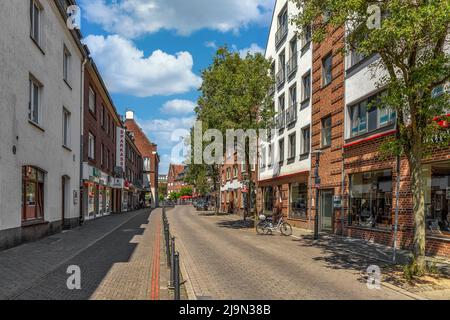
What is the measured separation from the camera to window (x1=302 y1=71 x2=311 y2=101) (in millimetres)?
22830

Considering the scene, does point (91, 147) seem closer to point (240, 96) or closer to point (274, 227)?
point (240, 96)

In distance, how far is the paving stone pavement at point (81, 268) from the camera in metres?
7.17

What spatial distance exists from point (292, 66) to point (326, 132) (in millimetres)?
6835

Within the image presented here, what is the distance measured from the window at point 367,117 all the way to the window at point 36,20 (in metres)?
12.0

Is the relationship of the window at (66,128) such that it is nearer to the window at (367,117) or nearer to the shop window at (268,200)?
the window at (367,117)

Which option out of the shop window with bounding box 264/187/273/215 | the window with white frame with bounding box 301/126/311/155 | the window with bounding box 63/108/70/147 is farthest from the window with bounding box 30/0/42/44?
the shop window with bounding box 264/187/273/215

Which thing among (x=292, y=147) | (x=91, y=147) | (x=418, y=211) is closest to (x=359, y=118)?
(x=292, y=147)

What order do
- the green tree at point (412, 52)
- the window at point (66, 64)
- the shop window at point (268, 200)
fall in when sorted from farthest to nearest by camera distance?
the shop window at point (268, 200) → the window at point (66, 64) → the green tree at point (412, 52)

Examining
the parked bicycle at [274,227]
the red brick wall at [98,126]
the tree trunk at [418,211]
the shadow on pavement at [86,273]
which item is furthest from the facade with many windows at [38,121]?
the tree trunk at [418,211]

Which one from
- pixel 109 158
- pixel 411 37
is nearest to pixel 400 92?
pixel 411 37

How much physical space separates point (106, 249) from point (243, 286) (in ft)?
21.5

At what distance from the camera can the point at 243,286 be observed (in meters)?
7.93

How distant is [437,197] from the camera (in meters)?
12.3
